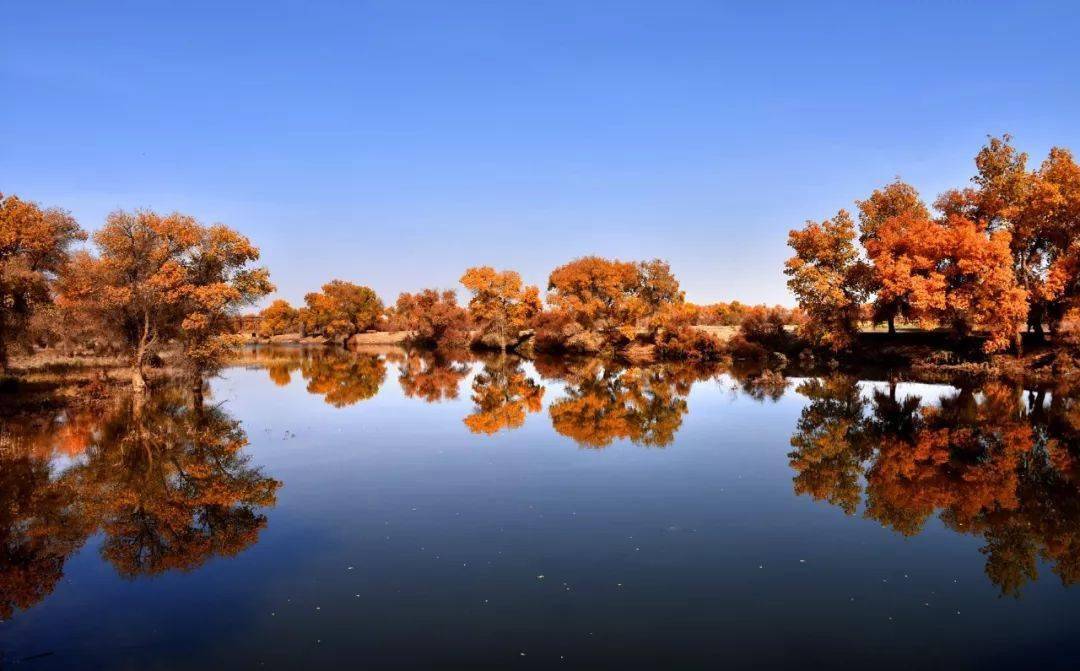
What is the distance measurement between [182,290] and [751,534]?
36646mm

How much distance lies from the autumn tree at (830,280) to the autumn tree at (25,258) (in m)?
55.6

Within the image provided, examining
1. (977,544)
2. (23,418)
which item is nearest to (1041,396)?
(977,544)

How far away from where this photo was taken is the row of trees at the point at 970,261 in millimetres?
45094

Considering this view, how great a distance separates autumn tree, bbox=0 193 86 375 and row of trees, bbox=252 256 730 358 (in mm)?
50186

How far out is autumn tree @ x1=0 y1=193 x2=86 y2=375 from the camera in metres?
35.7

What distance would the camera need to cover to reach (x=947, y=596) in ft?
37.2

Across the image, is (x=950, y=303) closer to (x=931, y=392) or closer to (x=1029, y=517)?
(x=931, y=392)

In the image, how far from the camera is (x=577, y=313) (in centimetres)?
8119

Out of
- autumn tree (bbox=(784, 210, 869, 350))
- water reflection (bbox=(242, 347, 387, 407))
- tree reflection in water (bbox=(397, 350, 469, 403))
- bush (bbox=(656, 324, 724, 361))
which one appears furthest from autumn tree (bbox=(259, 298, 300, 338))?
autumn tree (bbox=(784, 210, 869, 350))

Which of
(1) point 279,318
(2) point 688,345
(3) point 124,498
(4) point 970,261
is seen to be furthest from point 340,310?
(3) point 124,498

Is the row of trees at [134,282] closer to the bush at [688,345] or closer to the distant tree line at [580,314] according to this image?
the distant tree line at [580,314]

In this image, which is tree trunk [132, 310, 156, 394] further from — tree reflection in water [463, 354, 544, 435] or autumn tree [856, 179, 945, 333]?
autumn tree [856, 179, 945, 333]

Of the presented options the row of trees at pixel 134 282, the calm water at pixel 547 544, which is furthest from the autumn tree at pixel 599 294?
the calm water at pixel 547 544

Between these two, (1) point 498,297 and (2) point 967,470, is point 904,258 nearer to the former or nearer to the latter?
(2) point 967,470
